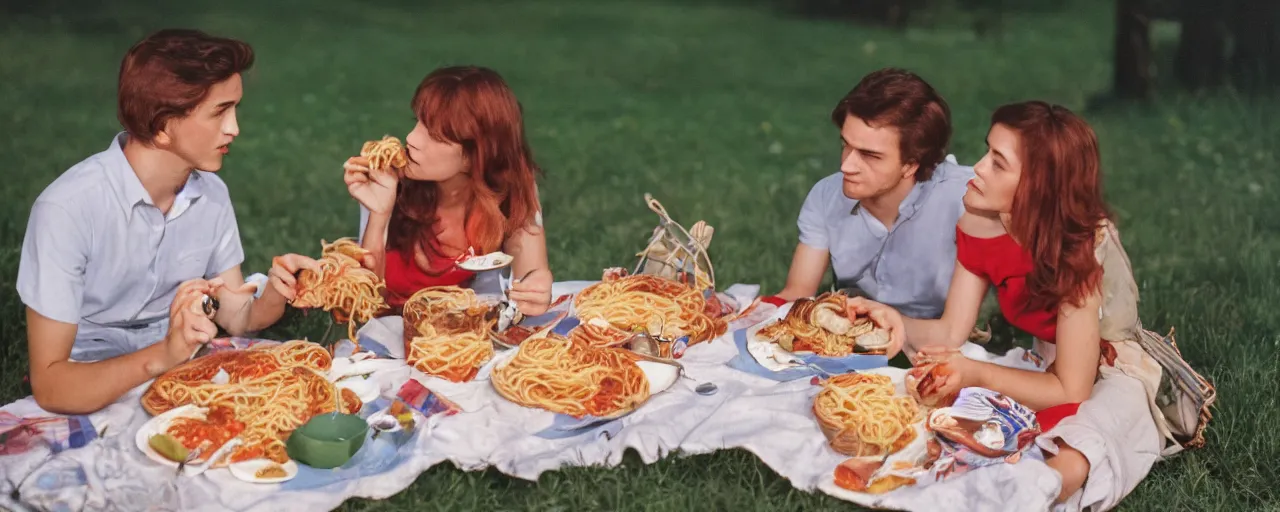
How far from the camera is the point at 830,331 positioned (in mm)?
5879

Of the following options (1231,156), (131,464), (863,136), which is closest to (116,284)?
(131,464)

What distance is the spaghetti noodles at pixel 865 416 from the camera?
17.0 feet

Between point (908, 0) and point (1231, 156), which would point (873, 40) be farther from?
point (1231, 156)

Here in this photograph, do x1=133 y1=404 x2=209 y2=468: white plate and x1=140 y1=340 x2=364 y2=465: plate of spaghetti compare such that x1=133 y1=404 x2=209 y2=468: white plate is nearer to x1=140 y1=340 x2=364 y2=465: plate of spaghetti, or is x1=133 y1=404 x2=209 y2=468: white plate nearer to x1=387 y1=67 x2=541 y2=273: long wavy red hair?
x1=140 y1=340 x2=364 y2=465: plate of spaghetti

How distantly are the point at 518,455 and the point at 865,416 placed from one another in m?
1.36

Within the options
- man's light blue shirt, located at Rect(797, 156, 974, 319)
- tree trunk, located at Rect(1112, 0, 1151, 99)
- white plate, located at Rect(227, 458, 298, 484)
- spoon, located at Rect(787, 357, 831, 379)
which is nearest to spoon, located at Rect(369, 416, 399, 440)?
white plate, located at Rect(227, 458, 298, 484)

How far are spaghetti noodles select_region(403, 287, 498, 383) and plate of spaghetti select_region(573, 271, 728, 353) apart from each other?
463 mm

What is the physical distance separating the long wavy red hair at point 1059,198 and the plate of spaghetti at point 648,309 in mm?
1505

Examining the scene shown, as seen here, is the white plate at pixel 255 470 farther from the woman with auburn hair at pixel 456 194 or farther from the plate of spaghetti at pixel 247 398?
the woman with auburn hair at pixel 456 194

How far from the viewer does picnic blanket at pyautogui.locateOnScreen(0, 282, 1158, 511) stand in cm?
496

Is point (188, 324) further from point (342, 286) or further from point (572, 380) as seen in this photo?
point (572, 380)

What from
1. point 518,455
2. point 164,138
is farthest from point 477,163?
point 518,455

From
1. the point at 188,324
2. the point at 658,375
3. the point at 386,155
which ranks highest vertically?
the point at 386,155

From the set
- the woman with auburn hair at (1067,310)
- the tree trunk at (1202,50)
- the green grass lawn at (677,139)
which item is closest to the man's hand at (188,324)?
the green grass lawn at (677,139)
